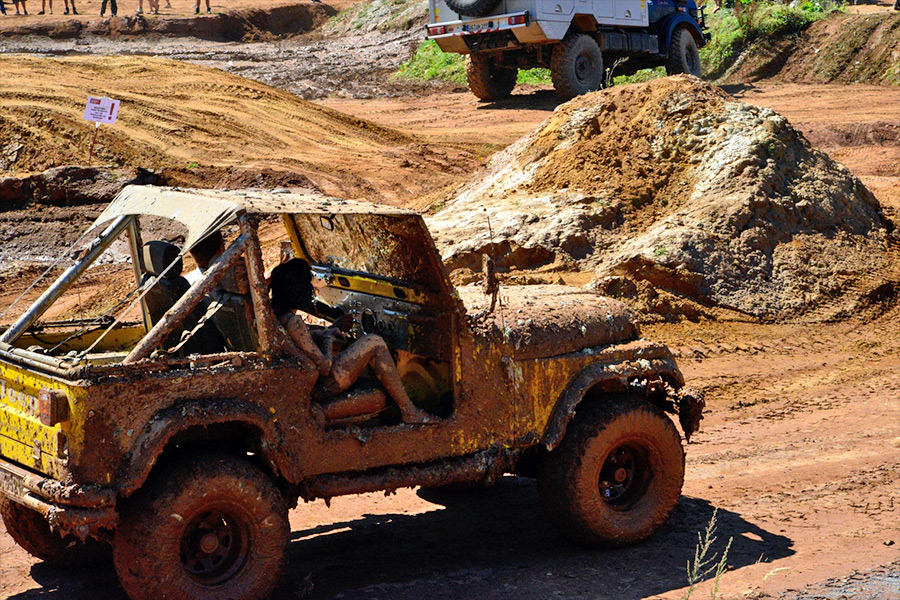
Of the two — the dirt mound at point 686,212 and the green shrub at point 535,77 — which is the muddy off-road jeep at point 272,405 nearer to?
the dirt mound at point 686,212

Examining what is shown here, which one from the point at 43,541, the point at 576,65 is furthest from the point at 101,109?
the point at 576,65

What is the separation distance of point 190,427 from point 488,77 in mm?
19981

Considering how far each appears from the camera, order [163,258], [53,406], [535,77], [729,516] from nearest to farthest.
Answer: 1. [53,406]
2. [163,258]
3. [729,516]
4. [535,77]

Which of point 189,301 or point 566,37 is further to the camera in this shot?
point 566,37

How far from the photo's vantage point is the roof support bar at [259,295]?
4996mm

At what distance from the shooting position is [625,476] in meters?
6.29

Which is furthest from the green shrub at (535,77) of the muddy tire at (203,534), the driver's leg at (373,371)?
the muddy tire at (203,534)

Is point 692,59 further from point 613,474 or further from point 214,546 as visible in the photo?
point 214,546

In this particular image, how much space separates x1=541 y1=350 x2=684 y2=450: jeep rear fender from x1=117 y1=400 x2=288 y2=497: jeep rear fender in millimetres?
1604

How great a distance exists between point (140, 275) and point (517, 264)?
6.03m

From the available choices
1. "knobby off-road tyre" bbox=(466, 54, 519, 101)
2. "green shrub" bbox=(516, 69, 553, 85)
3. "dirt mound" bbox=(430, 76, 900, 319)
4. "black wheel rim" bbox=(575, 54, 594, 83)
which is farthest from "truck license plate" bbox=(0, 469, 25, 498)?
"green shrub" bbox=(516, 69, 553, 85)

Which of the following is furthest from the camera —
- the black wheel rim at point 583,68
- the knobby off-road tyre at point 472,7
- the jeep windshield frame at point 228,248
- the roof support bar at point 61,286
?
the black wheel rim at point 583,68

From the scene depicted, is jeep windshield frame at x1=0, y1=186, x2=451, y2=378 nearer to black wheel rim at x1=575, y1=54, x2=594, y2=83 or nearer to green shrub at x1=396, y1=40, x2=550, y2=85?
black wheel rim at x1=575, y1=54, x2=594, y2=83

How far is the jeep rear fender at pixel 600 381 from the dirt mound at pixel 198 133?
1048cm
